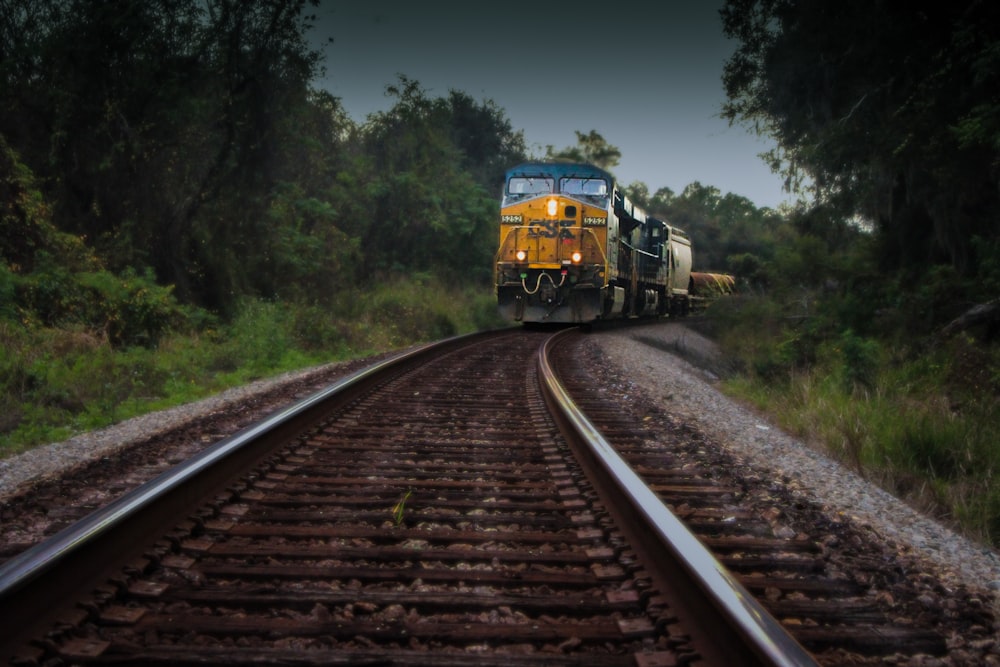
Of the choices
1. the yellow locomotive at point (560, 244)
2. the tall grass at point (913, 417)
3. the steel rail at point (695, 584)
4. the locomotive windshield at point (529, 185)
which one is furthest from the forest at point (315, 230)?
the locomotive windshield at point (529, 185)

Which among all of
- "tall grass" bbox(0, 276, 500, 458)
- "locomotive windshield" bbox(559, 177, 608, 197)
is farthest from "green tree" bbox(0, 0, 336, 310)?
"locomotive windshield" bbox(559, 177, 608, 197)

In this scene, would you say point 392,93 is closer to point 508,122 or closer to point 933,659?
point 508,122

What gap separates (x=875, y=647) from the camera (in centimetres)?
242

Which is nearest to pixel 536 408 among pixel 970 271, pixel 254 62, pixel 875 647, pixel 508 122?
pixel 875 647

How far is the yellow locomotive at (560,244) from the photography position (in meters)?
18.1

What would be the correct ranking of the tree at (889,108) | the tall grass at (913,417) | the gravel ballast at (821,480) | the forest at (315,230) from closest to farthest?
1. the gravel ballast at (821,480)
2. the tall grass at (913,417)
3. the forest at (315,230)
4. the tree at (889,108)

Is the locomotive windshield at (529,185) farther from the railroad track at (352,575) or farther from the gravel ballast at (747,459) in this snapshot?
the railroad track at (352,575)

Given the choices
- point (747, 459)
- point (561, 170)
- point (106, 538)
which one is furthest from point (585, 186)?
point (106, 538)

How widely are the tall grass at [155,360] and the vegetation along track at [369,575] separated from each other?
3299mm

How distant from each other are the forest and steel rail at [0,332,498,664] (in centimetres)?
289

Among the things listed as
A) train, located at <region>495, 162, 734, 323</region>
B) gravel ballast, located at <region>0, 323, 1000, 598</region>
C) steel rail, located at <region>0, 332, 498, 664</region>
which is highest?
train, located at <region>495, 162, 734, 323</region>

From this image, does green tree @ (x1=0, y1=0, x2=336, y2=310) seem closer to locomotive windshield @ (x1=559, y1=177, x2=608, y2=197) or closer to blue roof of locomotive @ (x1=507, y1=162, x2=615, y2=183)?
blue roof of locomotive @ (x1=507, y1=162, x2=615, y2=183)

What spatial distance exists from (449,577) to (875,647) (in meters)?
1.38

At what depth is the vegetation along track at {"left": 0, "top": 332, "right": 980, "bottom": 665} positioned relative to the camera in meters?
2.30
